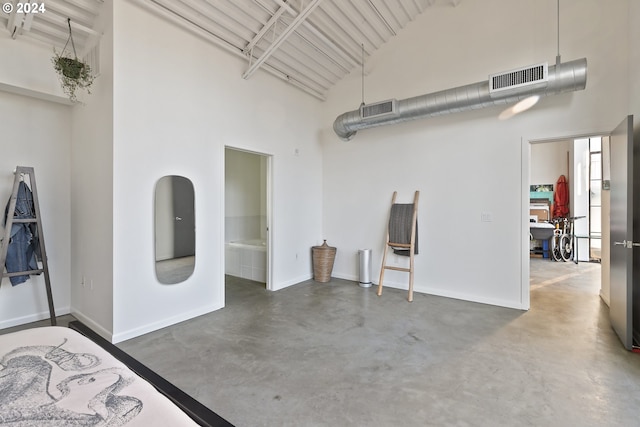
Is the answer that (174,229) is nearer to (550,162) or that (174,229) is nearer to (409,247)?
(409,247)

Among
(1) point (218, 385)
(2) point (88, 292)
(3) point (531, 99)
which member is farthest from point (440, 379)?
(2) point (88, 292)

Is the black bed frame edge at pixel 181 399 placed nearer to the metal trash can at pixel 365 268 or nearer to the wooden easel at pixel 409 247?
the wooden easel at pixel 409 247

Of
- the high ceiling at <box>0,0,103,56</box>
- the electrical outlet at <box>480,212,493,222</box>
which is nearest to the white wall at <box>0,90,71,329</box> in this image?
the high ceiling at <box>0,0,103,56</box>

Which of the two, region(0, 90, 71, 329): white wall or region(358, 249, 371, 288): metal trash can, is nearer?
region(0, 90, 71, 329): white wall

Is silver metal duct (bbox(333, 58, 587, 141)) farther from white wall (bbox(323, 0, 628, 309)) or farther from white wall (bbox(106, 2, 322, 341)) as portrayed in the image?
Result: white wall (bbox(106, 2, 322, 341))

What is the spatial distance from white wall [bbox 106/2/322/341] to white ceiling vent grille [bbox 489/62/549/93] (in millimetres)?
3032

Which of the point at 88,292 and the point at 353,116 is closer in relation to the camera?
the point at 88,292

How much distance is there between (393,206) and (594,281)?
3825 mm

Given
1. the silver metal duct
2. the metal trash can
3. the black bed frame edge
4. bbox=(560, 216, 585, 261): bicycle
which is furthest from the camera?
bbox=(560, 216, 585, 261): bicycle

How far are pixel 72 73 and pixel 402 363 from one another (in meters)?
4.29

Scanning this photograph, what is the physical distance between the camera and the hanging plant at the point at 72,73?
303cm

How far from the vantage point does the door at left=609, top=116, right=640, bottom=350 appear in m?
2.74

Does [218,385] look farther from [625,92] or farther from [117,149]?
[625,92]

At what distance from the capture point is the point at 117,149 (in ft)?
9.87
